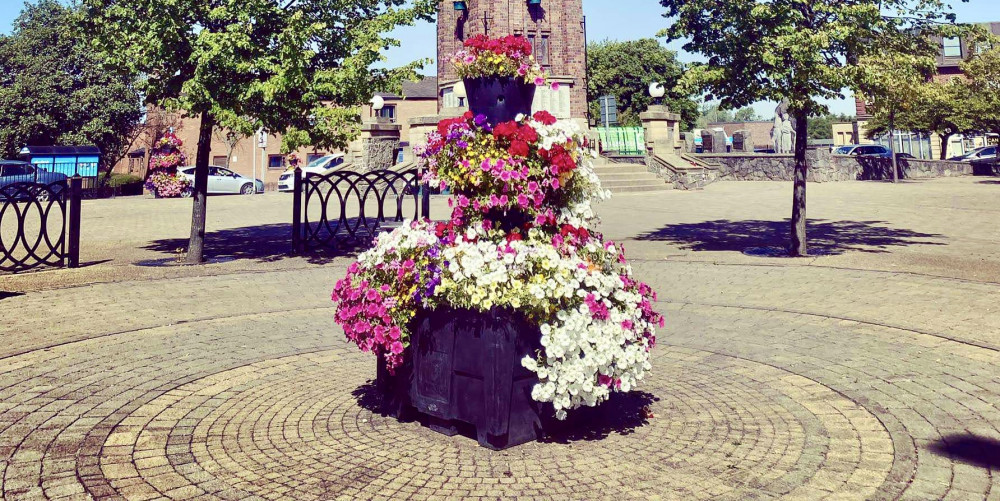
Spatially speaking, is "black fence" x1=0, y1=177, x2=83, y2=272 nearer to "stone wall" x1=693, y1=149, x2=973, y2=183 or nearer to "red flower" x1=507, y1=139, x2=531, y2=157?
"red flower" x1=507, y1=139, x2=531, y2=157

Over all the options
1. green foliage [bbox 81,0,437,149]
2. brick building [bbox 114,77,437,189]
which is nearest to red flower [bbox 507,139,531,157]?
green foliage [bbox 81,0,437,149]

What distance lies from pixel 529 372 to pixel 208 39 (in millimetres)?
8866

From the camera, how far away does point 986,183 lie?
100 feet

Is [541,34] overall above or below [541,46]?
above

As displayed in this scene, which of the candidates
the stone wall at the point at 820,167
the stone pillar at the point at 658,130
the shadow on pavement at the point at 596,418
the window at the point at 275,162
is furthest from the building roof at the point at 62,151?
the shadow on pavement at the point at 596,418

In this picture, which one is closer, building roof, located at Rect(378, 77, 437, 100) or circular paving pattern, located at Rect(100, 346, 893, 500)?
circular paving pattern, located at Rect(100, 346, 893, 500)

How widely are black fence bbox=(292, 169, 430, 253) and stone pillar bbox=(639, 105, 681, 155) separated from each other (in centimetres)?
1085

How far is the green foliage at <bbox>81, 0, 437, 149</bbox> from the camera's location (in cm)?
1155

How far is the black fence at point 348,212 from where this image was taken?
14.4 metres

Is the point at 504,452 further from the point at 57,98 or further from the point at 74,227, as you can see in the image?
the point at 57,98

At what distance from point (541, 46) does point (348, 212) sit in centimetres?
1727

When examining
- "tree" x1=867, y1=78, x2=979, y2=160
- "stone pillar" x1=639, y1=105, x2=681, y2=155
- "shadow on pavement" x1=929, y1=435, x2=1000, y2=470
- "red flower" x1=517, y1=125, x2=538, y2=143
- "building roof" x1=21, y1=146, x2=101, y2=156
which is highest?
"tree" x1=867, y1=78, x2=979, y2=160

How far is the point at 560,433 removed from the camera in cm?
504

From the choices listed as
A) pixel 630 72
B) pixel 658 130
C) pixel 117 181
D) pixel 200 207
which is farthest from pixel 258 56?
pixel 630 72
